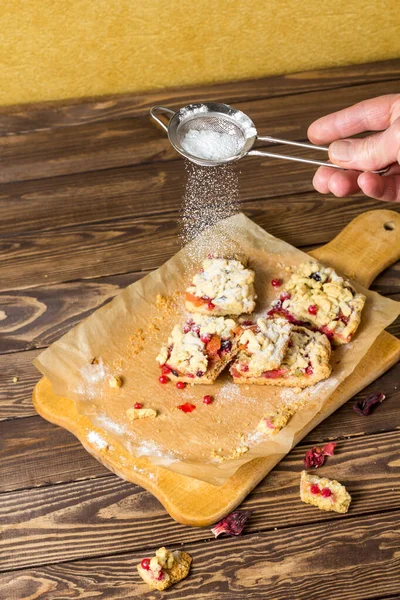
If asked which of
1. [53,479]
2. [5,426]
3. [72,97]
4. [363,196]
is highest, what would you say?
[72,97]

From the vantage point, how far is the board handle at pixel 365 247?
3.16 meters

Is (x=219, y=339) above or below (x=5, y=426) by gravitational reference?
above

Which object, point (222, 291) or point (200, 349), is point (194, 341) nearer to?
point (200, 349)

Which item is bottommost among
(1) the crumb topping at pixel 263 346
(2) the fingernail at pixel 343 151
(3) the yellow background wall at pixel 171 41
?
(1) the crumb topping at pixel 263 346

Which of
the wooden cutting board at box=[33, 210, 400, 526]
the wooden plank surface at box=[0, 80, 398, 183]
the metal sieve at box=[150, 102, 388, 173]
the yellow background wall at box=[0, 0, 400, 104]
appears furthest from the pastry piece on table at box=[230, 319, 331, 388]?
the yellow background wall at box=[0, 0, 400, 104]

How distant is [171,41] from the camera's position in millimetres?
3871

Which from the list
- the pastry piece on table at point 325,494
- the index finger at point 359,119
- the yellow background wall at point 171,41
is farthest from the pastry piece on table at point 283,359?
→ the yellow background wall at point 171,41

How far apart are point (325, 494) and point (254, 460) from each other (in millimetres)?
253

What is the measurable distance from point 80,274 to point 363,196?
132cm

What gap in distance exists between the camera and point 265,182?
361 cm

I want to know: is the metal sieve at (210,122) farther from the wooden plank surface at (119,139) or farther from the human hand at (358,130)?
the wooden plank surface at (119,139)

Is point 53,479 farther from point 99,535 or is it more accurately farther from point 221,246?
point 221,246

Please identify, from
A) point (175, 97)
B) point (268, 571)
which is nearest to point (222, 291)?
point (268, 571)

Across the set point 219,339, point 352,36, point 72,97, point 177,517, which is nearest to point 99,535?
point 177,517
